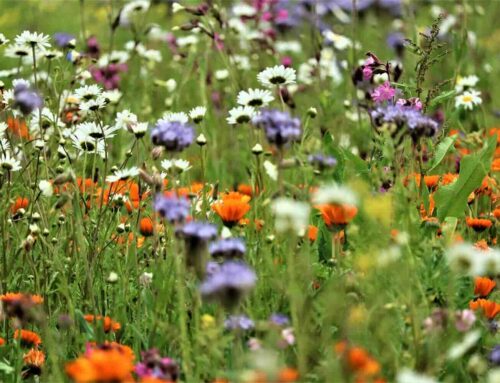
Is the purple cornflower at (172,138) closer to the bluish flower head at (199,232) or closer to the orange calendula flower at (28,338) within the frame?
the bluish flower head at (199,232)

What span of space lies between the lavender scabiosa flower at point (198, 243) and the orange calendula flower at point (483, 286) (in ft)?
2.56

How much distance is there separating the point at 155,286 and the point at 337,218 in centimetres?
38

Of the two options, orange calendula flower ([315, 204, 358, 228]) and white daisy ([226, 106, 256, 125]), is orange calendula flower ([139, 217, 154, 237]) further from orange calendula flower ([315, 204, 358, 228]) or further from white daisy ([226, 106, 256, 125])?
orange calendula flower ([315, 204, 358, 228])

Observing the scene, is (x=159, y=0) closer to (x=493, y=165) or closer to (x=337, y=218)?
(x=493, y=165)

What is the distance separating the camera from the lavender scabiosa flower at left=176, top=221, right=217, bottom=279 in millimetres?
1524

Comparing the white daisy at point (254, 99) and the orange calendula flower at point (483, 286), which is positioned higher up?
the white daisy at point (254, 99)

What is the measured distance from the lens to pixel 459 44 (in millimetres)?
3605

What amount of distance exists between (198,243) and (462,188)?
48.8 inches

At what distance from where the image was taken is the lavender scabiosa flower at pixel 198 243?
1.52m

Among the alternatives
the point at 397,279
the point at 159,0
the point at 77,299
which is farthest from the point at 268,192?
the point at 159,0

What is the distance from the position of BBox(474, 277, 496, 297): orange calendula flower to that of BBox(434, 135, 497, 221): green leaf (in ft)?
1.65

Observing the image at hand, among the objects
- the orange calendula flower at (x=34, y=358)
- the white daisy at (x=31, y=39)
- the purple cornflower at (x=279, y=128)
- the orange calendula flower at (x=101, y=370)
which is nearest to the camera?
the orange calendula flower at (x=101, y=370)

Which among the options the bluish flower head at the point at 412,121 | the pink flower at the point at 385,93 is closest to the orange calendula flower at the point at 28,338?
the bluish flower head at the point at 412,121

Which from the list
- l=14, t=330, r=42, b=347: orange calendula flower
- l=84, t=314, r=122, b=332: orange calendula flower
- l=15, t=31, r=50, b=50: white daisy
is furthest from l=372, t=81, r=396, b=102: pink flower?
l=14, t=330, r=42, b=347: orange calendula flower
